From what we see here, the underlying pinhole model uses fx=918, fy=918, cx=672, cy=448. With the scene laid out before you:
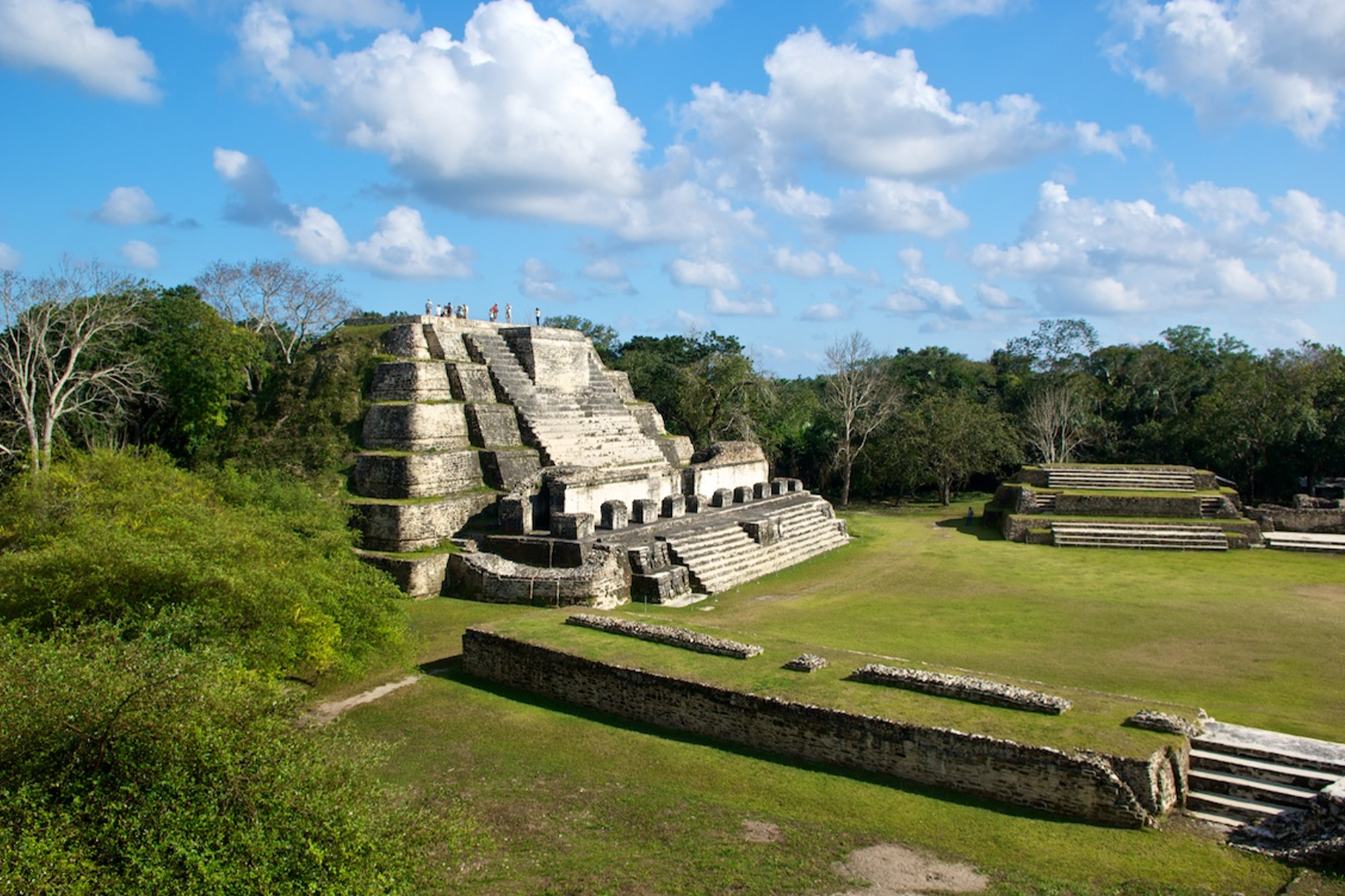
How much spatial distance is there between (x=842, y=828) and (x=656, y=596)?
8468 mm

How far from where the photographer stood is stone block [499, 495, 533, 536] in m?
17.5

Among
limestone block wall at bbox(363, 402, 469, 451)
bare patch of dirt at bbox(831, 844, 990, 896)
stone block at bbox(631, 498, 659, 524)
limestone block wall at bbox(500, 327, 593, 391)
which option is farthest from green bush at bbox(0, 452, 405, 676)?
limestone block wall at bbox(500, 327, 593, 391)

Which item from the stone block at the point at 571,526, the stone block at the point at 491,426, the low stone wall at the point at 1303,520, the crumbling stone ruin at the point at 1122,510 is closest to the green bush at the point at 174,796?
the stone block at the point at 571,526

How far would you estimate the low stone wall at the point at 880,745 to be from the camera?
731 cm

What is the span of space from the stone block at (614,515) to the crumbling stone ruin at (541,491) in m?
0.03

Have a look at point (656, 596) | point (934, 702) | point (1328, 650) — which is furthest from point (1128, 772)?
point (656, 596)

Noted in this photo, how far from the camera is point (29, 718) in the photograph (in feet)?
18.3

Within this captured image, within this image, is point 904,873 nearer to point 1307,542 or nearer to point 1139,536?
point 1139,536

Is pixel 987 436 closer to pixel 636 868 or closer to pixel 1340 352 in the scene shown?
pixel 1340 352

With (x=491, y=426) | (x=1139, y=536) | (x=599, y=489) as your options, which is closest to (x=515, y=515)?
(x=599, y=489)

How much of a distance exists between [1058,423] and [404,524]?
25.1 meters

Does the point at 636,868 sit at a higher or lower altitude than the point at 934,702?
lower

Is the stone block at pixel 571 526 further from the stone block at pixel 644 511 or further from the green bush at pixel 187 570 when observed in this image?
the green bush at pixel 187 570

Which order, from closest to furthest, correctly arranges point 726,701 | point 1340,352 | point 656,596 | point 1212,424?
point 726,701, point 656,596, point 1212,424, point 1340,352
